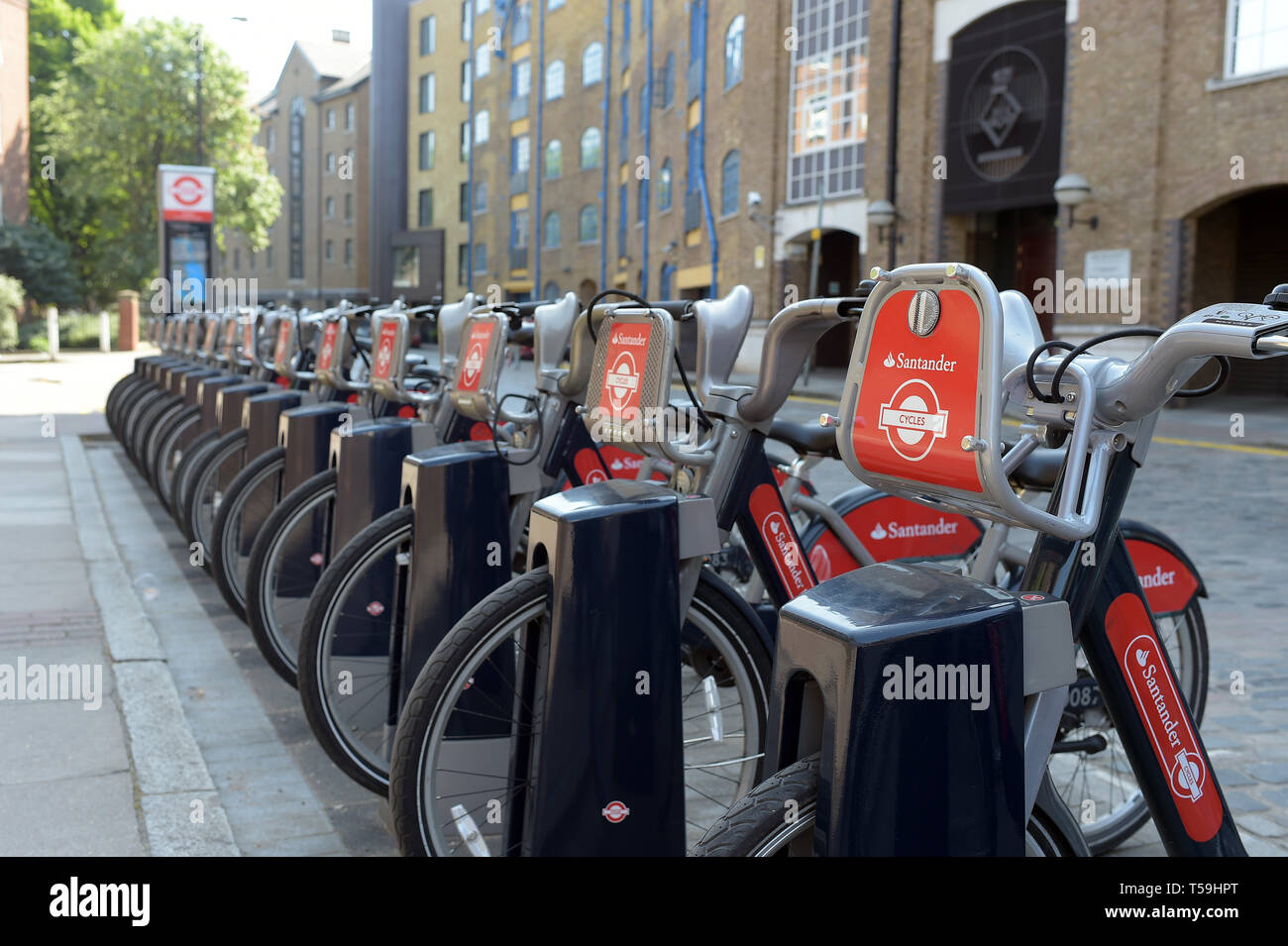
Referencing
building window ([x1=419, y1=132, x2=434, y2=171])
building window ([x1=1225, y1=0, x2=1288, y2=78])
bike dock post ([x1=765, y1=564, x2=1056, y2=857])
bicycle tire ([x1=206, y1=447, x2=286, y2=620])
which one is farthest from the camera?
building window ([x1=419, y1=132, x2=434, y2=171])

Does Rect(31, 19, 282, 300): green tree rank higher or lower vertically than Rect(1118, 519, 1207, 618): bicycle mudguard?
higher

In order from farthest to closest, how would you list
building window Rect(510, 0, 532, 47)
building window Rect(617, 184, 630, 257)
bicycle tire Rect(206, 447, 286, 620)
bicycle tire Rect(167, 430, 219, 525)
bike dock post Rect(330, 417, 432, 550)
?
building window Rect(510, 0, 532, 47) < building window Rect(617, 184, 630, 257) < bicycle tire Rect(167, 430, 219, 525) < bicycle tire Rect(206, 447, 286, 620) < bike dock post Rect(330, 417, 432, 550)

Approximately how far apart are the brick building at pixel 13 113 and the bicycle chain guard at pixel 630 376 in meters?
43.4

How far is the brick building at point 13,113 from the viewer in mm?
41594

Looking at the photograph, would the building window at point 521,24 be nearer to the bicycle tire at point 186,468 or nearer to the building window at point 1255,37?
the building window at point 1255,37

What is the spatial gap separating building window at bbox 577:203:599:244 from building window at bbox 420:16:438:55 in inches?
679

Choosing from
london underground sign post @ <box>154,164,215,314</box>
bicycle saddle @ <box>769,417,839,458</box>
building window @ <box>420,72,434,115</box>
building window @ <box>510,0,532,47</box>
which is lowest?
bicycle saddle @ <box>769,417,839,458</box>

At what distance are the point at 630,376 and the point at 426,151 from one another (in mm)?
57111

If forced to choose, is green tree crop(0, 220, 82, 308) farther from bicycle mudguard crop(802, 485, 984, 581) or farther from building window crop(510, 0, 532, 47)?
bicycle mudguard crop(802, 485, 984, 581)

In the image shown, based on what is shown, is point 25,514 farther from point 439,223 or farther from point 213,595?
point 439,223

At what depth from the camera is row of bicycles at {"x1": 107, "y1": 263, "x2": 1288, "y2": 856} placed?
1.83m

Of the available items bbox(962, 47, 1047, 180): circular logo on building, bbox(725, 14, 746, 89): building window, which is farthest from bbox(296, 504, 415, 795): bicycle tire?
bbox(725, 14, 746, 89): building window

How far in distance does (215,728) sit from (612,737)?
217cm
